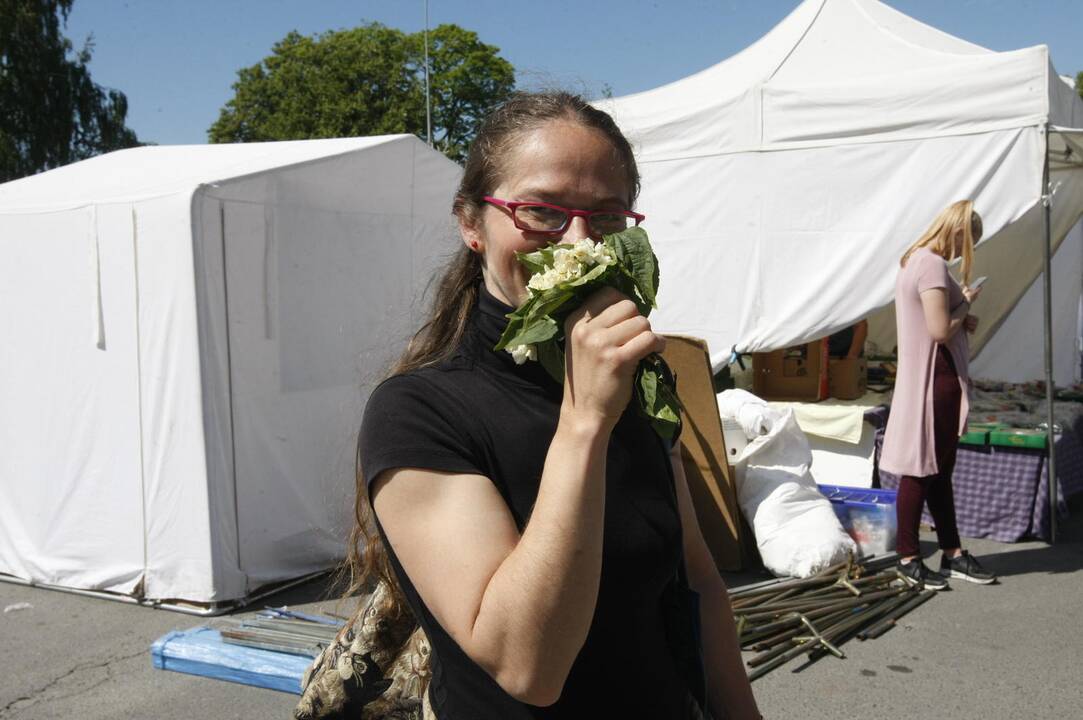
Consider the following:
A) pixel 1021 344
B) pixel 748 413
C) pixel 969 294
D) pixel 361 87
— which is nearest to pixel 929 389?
pixel 969 294

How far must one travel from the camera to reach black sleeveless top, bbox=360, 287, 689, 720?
45.9 inches

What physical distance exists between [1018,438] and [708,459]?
2064 mm

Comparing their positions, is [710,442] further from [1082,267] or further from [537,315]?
[1082,267]

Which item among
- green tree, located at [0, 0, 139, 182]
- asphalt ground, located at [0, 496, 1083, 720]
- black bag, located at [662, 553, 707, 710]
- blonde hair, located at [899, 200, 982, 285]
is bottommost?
asphalt ground, located at [0, 496, 1083, 720]

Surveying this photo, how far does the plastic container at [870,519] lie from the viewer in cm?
563

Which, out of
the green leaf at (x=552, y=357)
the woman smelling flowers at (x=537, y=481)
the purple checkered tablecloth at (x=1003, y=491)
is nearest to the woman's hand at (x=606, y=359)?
the woman smelling flowers at (x=537, y=481)

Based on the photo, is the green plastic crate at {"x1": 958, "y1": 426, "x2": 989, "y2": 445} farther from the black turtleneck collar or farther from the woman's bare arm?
the black turtleneck collar

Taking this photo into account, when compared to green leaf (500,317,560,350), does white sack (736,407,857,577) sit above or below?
below

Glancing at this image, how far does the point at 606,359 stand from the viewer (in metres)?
1.01

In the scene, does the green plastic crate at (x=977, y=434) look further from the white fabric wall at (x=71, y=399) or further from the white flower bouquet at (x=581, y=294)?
the white flower bouquet at (x=581, y=294)

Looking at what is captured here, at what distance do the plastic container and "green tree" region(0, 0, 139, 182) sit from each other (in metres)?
25.1

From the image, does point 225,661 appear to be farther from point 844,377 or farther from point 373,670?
point 844,377

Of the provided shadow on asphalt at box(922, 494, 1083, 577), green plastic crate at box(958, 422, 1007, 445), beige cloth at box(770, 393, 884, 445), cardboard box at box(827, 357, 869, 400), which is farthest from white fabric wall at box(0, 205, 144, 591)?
green plastic crate at box(958, 422, 1007, 445)

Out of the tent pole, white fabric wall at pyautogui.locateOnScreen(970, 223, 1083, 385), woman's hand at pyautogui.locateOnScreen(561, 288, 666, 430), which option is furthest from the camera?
white fabric wall at pyautogui.locateOnScreen(970, 223, 1083, 385)
